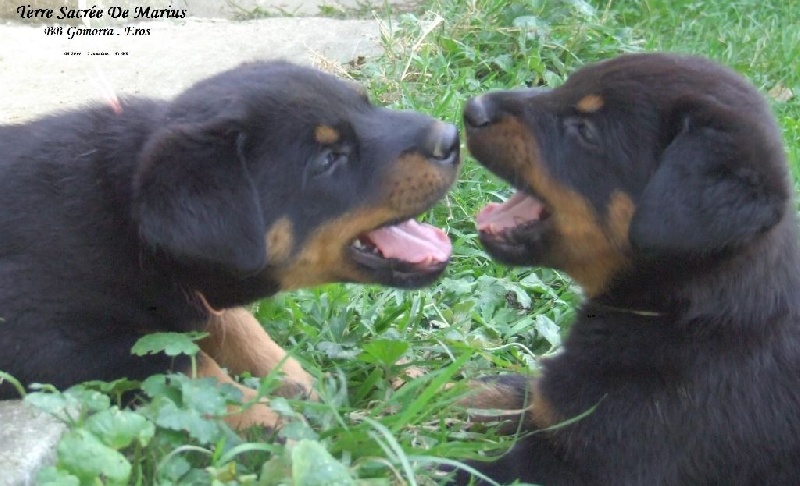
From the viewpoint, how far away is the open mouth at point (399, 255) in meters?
3.05

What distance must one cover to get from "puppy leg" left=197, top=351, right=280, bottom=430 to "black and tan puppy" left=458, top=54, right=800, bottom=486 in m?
0.58

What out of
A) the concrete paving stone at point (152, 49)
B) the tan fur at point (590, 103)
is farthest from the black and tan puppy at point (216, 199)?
the concrete paving stone at point (152, 49)

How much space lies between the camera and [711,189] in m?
2.57

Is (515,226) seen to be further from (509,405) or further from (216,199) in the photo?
(216,199)

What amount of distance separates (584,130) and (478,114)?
1.05 feet

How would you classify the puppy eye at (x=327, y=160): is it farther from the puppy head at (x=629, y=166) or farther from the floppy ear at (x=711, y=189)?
the floppy ear at (x=711, y=189)

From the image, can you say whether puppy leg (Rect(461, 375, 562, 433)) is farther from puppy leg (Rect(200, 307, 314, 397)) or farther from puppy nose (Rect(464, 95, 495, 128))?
puppy nose (Rect(464, 95, 495, 128))

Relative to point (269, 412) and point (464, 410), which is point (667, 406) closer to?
point (464, 410)

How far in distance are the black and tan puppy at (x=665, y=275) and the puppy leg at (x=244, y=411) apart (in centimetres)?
58

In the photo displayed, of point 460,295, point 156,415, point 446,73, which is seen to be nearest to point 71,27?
point 446,73

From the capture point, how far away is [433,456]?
279 cm

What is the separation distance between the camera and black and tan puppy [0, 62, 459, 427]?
9.04 feet

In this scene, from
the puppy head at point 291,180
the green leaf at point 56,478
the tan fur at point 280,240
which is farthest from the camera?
the tan fur at point 280,240

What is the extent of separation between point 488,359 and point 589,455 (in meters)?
0.78
